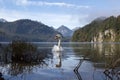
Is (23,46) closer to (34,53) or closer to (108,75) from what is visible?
(34,53)

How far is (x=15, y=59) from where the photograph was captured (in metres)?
27.1

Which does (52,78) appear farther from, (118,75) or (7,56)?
(7,56)

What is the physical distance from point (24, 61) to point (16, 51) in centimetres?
125

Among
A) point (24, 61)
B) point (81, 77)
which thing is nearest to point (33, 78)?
point (81, 77)

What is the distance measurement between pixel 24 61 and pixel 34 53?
156cm

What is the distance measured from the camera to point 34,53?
1099 inches

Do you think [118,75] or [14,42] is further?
[14,42]

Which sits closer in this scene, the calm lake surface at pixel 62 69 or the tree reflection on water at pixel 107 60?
the tree reflection on water at pixel 107 60

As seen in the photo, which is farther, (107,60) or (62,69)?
(107,60)

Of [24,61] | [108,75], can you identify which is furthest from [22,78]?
[24,61]

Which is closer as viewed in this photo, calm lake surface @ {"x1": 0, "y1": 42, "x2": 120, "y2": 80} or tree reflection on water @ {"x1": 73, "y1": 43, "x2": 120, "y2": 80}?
tree reflection on water @ {"x1": 73, "y1": 43, "x2": 120, "y2": 80}

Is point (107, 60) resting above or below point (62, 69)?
above

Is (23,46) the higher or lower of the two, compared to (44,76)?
higher

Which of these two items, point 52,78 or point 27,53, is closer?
point 52,78
